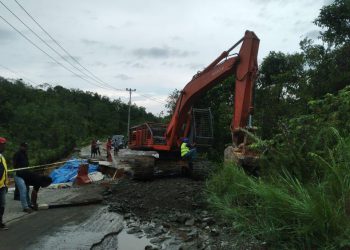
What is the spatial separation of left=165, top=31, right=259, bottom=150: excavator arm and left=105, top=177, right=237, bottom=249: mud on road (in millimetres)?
2136

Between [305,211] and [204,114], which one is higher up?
[204,114]

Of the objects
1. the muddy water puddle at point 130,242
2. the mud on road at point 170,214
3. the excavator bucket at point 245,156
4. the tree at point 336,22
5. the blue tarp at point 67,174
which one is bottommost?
the muddy water puddle at point 130,242

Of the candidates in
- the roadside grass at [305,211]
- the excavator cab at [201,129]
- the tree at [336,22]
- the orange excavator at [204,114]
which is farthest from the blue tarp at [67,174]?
the tree at [336,22]

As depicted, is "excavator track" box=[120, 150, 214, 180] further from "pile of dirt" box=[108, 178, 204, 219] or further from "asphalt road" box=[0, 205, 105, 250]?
"asphalt road" box=[0, 205, 105, 250]

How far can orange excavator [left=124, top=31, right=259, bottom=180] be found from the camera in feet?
40.1

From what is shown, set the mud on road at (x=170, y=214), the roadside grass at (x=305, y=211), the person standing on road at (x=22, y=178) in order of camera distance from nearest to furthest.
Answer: the roadside grass at (x=305, y=211) < the mud on road at (x=170, y=214) < the person standing on road at (x=22, y=178)

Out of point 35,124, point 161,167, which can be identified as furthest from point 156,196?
point 35,124

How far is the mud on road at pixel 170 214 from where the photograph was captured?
7.38 meters

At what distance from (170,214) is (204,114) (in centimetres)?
671

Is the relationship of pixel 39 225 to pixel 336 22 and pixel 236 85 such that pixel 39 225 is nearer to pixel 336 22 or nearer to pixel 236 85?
pixel 236 85

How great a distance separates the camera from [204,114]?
631 inches

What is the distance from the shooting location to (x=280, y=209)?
5.57 m

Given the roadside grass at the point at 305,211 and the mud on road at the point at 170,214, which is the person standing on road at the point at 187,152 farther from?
the roadside grass at the point at 305,211

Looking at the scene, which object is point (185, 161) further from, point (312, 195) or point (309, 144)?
point (312, 195)
